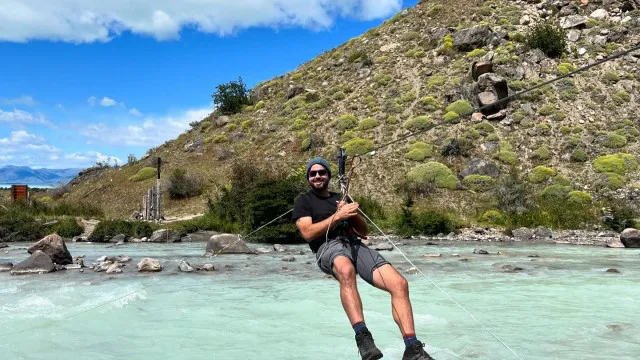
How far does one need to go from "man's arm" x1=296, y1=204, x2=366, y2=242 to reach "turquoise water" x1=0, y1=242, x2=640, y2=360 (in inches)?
82.8

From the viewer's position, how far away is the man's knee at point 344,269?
5.09 metres

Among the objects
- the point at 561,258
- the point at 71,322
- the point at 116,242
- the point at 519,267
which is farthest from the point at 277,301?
the point at 116,242

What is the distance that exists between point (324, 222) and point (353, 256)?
1.45ft

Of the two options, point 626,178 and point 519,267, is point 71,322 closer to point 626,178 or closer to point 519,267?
point 519,267

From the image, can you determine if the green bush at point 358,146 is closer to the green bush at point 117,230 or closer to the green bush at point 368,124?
the green bush at point 368,124

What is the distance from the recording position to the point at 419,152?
32875 mm

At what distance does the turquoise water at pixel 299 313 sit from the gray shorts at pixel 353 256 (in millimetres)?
1965

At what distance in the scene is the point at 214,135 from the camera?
44.3m

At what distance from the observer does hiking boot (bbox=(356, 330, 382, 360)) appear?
4547mm

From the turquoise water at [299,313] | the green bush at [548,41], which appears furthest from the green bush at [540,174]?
the turquoise water at [299,313]

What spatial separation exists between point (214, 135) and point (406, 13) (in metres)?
22.1

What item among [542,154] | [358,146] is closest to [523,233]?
[542,154]

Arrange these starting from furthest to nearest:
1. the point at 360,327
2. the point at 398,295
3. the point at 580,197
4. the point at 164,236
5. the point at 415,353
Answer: the point at 580,197 < the point at 164,236 < the point at 398,295 < the point at 360,327 < the point at 415,353

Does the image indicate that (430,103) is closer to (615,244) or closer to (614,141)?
(614,141)
